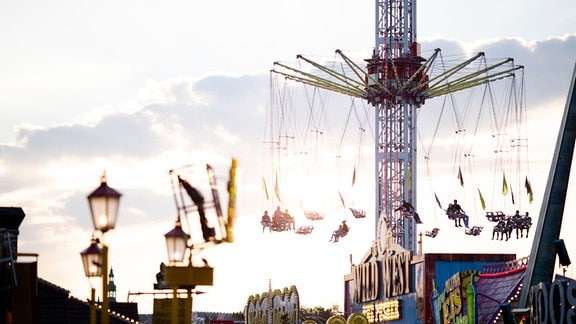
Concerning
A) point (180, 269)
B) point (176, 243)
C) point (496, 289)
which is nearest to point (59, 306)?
point (180, 269)

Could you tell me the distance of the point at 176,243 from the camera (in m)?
29.9

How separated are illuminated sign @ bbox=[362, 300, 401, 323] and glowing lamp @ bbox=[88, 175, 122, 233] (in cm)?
5579

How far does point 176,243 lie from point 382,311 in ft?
187

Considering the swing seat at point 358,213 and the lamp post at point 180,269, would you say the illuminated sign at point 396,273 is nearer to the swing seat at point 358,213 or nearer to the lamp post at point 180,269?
the swing seat at point 358,213

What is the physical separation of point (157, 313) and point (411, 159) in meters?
67.8

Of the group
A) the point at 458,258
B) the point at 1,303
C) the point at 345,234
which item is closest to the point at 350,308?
the point at 345,234

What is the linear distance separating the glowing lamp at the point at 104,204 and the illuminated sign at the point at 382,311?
2197 inches

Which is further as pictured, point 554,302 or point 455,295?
point 455,295

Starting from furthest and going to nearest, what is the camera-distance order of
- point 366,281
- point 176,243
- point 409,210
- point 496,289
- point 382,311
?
1. point 409,210
2. point 366,281
3. point 382,311
4. point 496,289
5. point 176,243

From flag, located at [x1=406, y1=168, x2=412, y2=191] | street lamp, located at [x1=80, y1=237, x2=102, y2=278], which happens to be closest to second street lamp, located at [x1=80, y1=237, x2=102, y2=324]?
street lamp, located at [x1=80, y1=237, x2=102, y2=278]

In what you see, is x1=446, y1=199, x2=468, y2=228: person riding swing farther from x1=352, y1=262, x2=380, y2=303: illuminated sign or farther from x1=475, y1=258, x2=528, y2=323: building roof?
x1=475, y1=258, x2=528, y2=323: building roof

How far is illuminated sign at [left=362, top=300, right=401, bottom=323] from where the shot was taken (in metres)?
83.1

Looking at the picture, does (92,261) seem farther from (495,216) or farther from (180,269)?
(495,216)

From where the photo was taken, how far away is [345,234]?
96938mm
